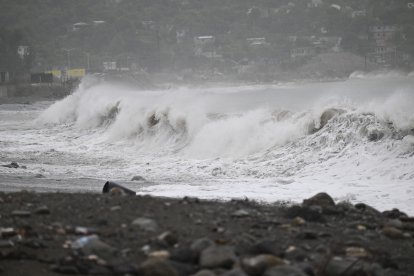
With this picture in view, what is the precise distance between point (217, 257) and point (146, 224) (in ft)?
3.91

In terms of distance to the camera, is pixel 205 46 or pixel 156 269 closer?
pixel 156 269

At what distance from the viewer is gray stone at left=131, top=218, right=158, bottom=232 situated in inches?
254

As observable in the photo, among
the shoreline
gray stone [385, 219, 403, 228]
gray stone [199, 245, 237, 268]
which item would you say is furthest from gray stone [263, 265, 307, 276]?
gray stone [385, 219, 403, 228]

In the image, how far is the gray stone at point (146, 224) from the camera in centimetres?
646

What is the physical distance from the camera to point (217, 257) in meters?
5.52

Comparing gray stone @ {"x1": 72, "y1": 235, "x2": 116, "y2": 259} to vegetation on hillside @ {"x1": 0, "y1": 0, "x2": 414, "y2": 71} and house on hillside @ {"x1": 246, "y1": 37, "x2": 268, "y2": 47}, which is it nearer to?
vegetation on hillside @ {"x1": 0, "y1": 0, "x2": 414, "y2": 71}

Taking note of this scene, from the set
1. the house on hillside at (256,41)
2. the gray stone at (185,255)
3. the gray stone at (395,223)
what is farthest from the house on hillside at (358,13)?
the gray stone at (185,255)

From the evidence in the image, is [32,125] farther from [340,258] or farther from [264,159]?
[340,258]

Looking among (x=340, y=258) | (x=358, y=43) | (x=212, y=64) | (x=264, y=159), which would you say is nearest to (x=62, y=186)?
(x=264, y=159)

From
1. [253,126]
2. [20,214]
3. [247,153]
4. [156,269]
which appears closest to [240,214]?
[20,214]

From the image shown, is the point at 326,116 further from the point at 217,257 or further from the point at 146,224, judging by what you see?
the point at 217,257

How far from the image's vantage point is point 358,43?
113750mm

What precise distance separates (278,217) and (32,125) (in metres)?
28.9

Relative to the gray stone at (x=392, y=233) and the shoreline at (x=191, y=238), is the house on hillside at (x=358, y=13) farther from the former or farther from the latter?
the gray stone at (x=392, y=233)
